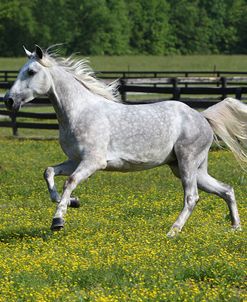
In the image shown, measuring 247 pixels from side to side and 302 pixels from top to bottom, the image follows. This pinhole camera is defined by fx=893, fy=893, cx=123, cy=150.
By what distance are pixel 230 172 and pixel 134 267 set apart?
30.2 feet

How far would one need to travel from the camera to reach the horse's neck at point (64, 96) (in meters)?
10.5

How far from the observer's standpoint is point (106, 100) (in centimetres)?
1082

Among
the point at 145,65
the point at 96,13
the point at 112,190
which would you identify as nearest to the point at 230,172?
the point at 112,190

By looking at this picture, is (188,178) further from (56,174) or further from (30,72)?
(30,72)

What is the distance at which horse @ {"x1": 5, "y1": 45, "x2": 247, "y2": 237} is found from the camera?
10.3 m

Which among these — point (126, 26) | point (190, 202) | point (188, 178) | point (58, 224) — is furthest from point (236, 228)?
point (126, 26)

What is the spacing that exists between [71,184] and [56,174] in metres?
0.42

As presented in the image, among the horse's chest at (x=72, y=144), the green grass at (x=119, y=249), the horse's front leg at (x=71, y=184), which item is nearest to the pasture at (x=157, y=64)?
the green grass at (x=119, y=249)

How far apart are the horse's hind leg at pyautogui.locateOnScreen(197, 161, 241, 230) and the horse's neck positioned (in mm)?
1747

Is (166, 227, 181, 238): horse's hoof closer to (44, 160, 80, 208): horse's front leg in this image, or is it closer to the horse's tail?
(44, 160, 80, 208): horse's front leg

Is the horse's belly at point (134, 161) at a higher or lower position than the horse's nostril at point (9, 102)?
lower

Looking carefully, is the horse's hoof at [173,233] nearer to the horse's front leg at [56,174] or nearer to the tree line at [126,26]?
the horse's front leg at [56,174]

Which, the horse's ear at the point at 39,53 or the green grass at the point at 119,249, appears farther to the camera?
the horse's ear at the point at 39,53

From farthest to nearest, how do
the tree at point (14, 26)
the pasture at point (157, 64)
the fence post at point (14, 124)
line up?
A: the tree at point (14, 26) → the pasture at point (157, 64) → the fence post at point (14, 124)
